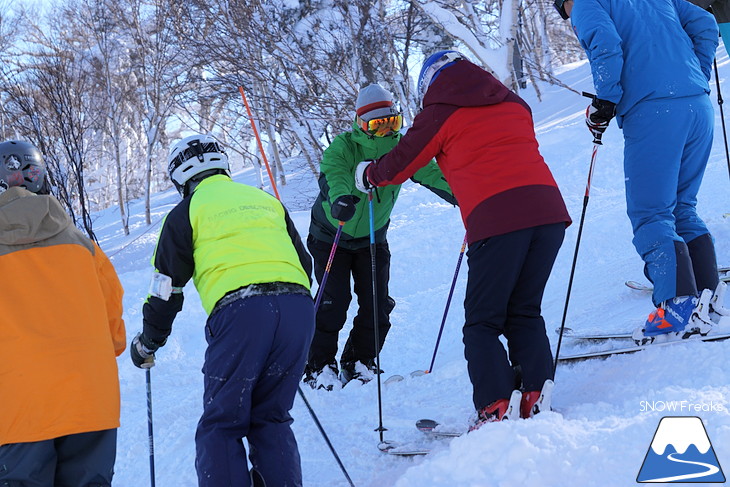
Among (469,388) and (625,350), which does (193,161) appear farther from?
(625,350)

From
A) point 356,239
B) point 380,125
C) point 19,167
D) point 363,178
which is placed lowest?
point 356,239

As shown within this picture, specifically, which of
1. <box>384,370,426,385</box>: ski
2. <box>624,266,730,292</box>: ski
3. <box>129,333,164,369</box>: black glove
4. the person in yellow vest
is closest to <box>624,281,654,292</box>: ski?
<box>624,266,730,292</box>: ski

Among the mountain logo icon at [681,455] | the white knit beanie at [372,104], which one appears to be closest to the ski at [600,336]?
the mountain logo icon at [681,455]

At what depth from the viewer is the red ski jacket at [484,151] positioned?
3.15m

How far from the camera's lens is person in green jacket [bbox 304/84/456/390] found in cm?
466

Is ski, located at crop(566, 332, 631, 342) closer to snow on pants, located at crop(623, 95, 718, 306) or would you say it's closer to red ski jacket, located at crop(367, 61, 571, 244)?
snow on pants, located at crop(623, 95, 718, 306)

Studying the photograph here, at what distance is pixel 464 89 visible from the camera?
323cm

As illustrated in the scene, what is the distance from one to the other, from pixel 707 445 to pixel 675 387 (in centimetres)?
69

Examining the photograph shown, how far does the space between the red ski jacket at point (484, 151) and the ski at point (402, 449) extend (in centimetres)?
106

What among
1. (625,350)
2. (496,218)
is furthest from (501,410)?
(625,350)

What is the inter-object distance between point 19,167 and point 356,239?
2427mm

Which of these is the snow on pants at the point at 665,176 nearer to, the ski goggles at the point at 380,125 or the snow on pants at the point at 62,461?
the ski goggles at the point at 380,125

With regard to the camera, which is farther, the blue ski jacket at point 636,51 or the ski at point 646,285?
the ski at point 646,285

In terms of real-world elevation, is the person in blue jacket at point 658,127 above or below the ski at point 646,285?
above
